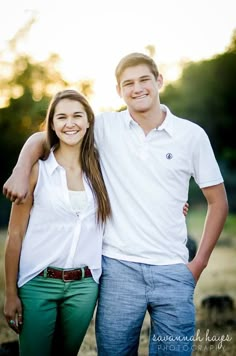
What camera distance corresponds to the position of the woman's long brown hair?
10.1 ft

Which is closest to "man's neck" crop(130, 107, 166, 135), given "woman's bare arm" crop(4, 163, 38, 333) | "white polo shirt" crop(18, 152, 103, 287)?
"white polo shirt" crop(18, 152, 103, 287)

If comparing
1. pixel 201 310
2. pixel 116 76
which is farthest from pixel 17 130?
pixel 116 76

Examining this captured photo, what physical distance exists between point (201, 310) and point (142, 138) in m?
3.60

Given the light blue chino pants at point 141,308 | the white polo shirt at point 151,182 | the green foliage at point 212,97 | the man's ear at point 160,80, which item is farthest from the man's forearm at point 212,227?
the green foliage at point 212,97

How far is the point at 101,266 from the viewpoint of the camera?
3.11 m

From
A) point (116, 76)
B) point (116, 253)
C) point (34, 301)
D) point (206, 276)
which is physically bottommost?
point (206, 276)

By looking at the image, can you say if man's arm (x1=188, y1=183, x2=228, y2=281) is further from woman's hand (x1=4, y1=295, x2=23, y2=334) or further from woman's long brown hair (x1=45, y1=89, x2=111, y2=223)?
woman's hand (x1=4, y1=295, x2=23, y2=334)

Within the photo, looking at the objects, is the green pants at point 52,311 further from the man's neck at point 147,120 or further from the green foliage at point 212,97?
the green foliage at point 212,97

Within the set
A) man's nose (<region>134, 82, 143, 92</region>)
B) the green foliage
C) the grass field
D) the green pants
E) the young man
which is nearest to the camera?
the green pants

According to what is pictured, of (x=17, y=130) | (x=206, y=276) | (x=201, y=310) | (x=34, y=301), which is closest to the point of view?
(x=34, y=301)

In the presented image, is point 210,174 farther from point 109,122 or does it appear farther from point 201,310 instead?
point 201,310

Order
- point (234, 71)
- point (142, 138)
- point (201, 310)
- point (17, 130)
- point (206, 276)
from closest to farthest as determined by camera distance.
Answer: point (142, 138)
point (201, 310)
point (206, 276)
point (17, 130)
point (234, 71)

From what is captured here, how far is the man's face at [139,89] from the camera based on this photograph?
10.6 feet

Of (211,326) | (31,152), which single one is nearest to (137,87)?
(31,152)
